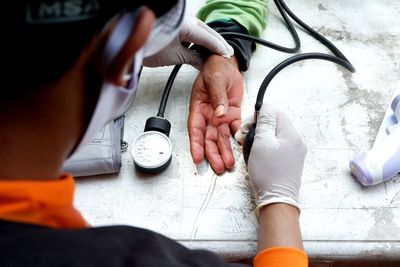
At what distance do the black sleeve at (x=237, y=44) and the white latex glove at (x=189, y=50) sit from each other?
0.01m

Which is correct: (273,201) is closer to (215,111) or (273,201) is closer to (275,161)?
(275,161)

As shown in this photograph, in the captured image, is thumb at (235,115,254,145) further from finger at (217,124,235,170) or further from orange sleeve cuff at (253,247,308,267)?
orange sleeve cuff at (253,247,308,267)

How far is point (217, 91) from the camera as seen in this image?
0.86 meters

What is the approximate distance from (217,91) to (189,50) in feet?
0.41

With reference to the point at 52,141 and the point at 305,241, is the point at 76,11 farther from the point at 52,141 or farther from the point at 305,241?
the point at 305,241

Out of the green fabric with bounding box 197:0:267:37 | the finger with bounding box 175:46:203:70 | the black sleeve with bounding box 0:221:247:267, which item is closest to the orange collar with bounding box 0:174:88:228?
the black sleeve with bounding box 0:221:247:267

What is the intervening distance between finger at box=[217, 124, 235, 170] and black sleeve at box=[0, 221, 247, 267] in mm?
360

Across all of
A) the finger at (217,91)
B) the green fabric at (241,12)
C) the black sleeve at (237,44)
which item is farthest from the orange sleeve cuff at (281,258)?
the green fabric at (241,12)

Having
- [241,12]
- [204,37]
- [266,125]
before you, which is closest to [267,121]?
[266,125]

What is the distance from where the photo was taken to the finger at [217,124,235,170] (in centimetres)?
79

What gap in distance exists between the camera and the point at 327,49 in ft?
3.25

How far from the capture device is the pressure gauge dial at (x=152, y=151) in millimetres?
759

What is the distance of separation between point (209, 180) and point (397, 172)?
0.32 meters

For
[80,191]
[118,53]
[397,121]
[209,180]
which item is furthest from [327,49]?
[118,53]
